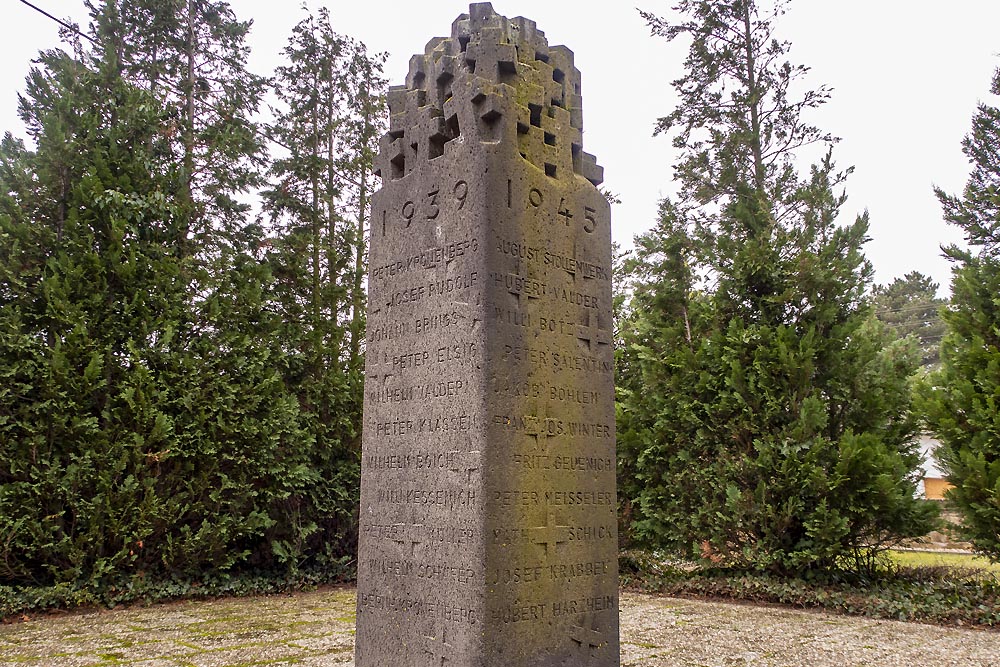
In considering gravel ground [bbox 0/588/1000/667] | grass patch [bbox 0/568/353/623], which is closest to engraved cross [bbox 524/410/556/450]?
gravel ground [bbox 0/588/1000/667]

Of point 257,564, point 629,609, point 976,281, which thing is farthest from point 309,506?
point 976,281

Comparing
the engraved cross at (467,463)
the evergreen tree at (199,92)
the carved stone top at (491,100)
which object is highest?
the evergreen tree at (199,92)

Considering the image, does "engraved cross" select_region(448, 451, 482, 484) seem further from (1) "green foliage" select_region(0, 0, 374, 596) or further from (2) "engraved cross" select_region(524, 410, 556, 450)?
(1) "green foliage" select_region(0, 0, 374, 596)

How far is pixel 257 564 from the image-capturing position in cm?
977

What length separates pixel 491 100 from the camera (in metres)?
4.12

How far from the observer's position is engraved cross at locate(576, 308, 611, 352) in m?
4.31

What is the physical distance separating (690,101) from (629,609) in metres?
7.15

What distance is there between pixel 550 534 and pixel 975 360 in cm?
648

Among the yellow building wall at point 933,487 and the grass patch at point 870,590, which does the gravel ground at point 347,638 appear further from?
the yellow building wall at point 933,487

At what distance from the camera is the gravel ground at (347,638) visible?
5.72 metres

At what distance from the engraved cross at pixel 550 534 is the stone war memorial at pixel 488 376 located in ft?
0.03

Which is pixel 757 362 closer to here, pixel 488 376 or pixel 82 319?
pixel 488 376

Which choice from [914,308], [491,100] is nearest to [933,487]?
[914,308]

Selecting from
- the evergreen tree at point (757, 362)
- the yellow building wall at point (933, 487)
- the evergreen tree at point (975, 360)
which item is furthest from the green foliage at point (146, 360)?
the yellow building wall at point (933, 487)
